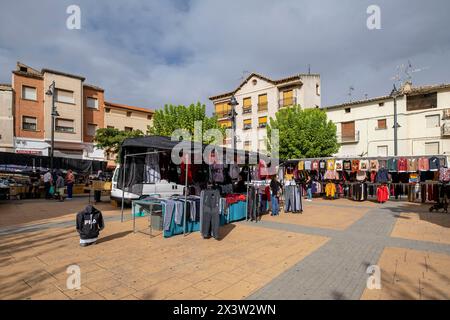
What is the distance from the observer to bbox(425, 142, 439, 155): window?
2191 cm

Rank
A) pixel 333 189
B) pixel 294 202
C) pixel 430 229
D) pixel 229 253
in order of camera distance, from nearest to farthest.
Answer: pixel 229 253 → pixel 430 229 → pixel 294 202 → pixel 333 189

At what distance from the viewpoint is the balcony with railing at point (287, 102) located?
28.5 m

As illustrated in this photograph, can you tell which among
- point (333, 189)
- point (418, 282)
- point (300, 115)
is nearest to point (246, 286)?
point (418, 282)

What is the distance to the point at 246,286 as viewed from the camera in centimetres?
365

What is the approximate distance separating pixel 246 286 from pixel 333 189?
12009 millimetres

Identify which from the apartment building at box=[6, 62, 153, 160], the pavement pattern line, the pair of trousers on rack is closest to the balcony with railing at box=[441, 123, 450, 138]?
the pair of trousers on rack

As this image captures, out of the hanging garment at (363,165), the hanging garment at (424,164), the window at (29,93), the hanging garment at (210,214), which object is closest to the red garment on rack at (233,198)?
the hanging garment at (210,214)

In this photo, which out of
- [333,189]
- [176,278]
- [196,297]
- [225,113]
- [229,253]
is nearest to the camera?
[196,297]

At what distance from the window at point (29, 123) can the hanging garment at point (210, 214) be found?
24554 millimetres

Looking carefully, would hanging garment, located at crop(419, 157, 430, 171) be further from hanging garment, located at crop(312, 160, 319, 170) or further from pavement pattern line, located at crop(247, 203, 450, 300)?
pavement pattern line, located at crop(247, 203, 450, 300)

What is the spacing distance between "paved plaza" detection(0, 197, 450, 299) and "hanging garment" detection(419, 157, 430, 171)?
5.70 meters

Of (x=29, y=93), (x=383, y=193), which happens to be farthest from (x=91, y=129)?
(x=383, y=193)

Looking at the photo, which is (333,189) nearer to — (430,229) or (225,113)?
(430,229)

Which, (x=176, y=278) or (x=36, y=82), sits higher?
(x=36, y=82)
